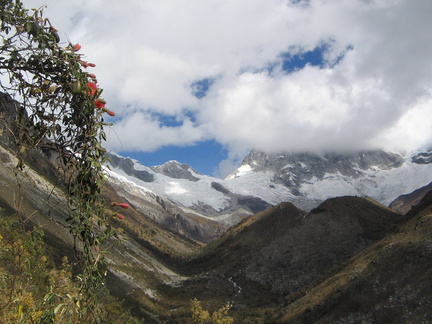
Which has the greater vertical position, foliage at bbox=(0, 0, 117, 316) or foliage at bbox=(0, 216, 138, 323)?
foliage at bbox=(0, 0, 117, 316)

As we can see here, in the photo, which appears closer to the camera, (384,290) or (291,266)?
(384,290)

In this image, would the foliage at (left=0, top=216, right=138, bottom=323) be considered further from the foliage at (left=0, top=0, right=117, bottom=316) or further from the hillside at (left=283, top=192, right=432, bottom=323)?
the hillside at (left=283, top=192, right=432, bottom=323)

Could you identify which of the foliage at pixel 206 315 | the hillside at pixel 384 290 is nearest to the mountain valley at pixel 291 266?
the hillside at pixel 384 290

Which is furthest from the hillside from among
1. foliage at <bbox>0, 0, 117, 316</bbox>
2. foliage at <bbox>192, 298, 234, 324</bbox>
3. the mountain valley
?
foliage at <bbox>0, 0, 117, 316</bbox>

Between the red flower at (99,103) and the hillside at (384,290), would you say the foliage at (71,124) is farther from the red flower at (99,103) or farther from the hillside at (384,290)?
the hillside at (384,290)

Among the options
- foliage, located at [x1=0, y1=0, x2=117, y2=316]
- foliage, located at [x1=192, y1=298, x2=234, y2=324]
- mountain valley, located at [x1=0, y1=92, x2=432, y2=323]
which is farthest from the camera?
mountain valley, located at [x1=0, y1=92, x2=432, y2=323]

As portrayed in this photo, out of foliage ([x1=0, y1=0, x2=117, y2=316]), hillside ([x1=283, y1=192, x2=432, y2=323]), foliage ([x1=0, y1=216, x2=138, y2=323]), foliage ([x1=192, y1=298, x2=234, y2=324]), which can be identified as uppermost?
hillside ([x1=283, y1=192, x2=432, y2=323])

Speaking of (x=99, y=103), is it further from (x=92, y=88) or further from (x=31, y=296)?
(x=31, y=296)

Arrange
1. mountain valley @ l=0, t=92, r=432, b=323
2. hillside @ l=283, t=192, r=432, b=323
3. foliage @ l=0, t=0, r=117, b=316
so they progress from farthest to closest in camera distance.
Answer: mountain valley @ l=0, t=92, r=432, b=323 → hillside @ l=283, t=192, r=432, b=323 → foliage @ l=0, t=0, r=117, b=316

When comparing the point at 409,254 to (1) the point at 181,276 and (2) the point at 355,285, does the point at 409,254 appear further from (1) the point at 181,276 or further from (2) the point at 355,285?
(1) the point at 181,276

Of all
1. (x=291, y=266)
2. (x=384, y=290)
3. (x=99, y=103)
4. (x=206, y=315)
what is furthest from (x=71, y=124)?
(x=291, y=266)

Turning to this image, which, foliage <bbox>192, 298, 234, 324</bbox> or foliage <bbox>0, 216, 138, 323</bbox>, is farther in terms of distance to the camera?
foliage <bbox>192, 298, 234, 324</bbox>

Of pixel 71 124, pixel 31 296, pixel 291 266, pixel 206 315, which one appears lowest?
pixel 206 315

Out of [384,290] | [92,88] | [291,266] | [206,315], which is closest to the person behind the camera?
[92,88]
